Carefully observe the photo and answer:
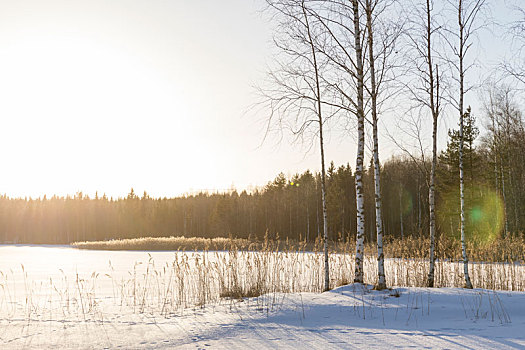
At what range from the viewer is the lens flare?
2245 cm

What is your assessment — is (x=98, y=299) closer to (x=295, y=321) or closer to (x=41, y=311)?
(x=41, y=311)

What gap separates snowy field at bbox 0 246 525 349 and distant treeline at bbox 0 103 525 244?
337cm

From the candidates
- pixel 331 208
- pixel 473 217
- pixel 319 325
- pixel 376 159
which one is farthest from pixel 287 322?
pixel 331 208

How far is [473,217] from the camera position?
76.2 feet

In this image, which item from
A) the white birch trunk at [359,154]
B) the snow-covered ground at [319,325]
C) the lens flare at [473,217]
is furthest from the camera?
the lens flare at [473,217]

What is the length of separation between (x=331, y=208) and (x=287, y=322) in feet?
126

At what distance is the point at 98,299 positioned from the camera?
30.5 ft

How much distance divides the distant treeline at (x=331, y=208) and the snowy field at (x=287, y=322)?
11.1 feet

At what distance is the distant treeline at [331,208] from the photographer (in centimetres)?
2431

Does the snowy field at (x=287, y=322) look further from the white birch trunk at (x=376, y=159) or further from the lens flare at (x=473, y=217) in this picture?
the lens flare at (x=473, y=217)

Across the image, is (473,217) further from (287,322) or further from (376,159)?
(287,322)

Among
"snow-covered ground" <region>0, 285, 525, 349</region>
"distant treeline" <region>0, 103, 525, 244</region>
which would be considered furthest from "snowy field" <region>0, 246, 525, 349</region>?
"distant treeline" <region>0, 103, 525, 244</region>

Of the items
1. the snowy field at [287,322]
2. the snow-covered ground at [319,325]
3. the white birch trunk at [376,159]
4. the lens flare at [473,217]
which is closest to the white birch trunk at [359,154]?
the white birch trunk at [376,159]

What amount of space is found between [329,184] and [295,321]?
41.6m
